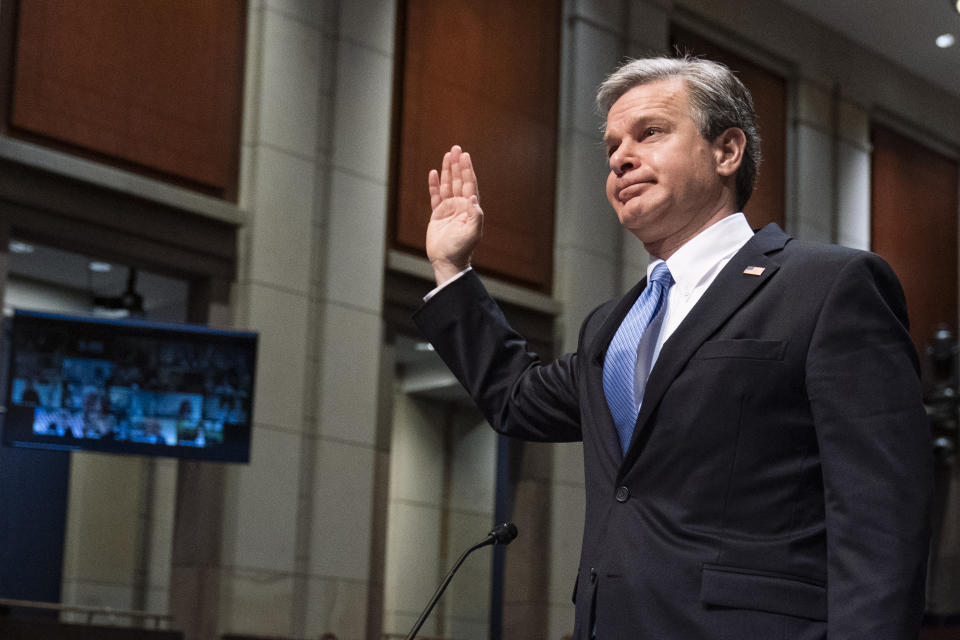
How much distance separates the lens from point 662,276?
2.31 m

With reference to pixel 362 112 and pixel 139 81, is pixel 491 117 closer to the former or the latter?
pixel 362 112

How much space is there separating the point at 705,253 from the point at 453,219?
24.9 inches

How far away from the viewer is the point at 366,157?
38.7 ft

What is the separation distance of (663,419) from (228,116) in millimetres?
9632

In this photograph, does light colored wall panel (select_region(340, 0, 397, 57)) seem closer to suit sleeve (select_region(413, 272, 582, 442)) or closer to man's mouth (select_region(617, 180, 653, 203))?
suit sleeve (select_region(413, 272, 582, 442))

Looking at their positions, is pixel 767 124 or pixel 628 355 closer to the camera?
pixel 628 355

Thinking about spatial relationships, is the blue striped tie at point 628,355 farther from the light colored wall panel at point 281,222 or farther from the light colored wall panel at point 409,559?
the light colored wall panel at point 409,559

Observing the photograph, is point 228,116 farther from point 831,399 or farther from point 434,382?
point 831,399

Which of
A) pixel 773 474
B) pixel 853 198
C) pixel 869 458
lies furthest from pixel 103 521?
pixel 869 458

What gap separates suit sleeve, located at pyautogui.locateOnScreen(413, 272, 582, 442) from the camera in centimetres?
254

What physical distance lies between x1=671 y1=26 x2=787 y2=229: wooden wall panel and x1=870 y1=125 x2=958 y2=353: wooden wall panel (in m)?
1.81

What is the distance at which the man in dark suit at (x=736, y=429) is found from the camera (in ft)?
6.23

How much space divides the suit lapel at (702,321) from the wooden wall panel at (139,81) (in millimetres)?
8604

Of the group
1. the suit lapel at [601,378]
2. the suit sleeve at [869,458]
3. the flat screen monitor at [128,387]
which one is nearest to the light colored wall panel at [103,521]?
the flat screen monitor at [128,387]
